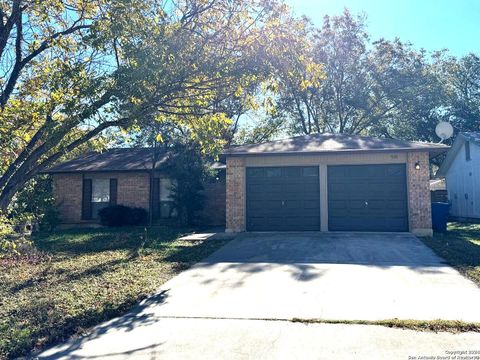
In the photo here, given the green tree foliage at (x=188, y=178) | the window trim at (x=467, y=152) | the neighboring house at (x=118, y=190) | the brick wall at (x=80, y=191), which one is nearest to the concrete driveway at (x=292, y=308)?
the green tree foliage at (x=188, y=178)

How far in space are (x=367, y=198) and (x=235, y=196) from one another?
172 inches

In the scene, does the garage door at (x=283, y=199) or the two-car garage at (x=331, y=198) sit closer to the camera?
the two-car garage at (x=331, y=198)

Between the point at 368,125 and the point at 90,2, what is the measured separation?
864 inches

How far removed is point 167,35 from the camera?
6.74 m

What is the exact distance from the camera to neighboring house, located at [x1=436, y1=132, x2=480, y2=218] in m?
18.2

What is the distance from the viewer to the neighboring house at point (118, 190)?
17.5 metres

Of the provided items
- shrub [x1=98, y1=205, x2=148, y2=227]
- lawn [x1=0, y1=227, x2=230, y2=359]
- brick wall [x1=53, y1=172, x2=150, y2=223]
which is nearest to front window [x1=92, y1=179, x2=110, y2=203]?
brick wall [x1=53, y1=172, x2=150, y2=223]

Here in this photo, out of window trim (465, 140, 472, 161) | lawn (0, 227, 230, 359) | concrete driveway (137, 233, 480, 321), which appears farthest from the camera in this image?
window trim (465, 140, 472, 161)

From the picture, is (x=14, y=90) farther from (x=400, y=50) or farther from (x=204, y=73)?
(x=400, y=50)

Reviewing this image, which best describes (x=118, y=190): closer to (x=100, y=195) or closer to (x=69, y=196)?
(x=100, y=195)

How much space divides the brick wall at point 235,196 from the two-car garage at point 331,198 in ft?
0.73

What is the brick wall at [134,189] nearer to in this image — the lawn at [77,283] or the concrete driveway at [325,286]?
the lawn at [77,283]

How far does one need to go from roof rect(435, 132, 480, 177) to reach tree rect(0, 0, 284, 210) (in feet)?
48.8

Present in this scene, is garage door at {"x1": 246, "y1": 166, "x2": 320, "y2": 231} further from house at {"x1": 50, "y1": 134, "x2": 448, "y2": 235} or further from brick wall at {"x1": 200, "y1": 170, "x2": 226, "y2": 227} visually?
brick wall at {"x1": 200, "y1": 170, "x2": 226, "y2": 227}
